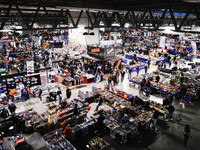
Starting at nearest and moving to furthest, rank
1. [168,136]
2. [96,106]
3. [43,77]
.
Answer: [168,136] < [96,106] < [43,77]

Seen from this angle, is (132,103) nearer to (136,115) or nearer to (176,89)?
(136,115)

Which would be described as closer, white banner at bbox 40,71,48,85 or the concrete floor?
the concrete floor

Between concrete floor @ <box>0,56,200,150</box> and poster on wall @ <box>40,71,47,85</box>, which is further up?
poster on wall @ <box>40,71,47,85</box>

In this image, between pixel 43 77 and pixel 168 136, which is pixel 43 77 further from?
pixel 168 136

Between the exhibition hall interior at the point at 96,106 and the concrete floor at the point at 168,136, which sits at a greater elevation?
the exhibition hall interior at the point at 96,106

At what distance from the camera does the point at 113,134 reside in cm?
845

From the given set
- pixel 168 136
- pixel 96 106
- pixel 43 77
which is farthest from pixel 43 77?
pixel 168 136

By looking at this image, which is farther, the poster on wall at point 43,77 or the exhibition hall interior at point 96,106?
the poster on wall at point 43,77

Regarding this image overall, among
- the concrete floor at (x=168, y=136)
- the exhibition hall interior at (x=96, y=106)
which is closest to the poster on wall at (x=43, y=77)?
the exhibition hall interior at (x=96, y=106)

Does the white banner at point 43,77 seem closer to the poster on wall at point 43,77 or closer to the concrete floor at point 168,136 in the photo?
the poster on wall at point 43,77

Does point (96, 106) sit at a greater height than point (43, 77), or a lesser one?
lesser

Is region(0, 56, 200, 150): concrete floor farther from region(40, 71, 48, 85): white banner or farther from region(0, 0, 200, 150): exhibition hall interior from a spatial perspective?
region(40, 71, 48, 85): white banner

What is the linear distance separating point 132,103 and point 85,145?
4.28 m

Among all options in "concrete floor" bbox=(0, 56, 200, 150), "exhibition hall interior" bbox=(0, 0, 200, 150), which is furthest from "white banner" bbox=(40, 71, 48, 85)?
"concrete floor" bbox=(0, 56, 200, 150)
